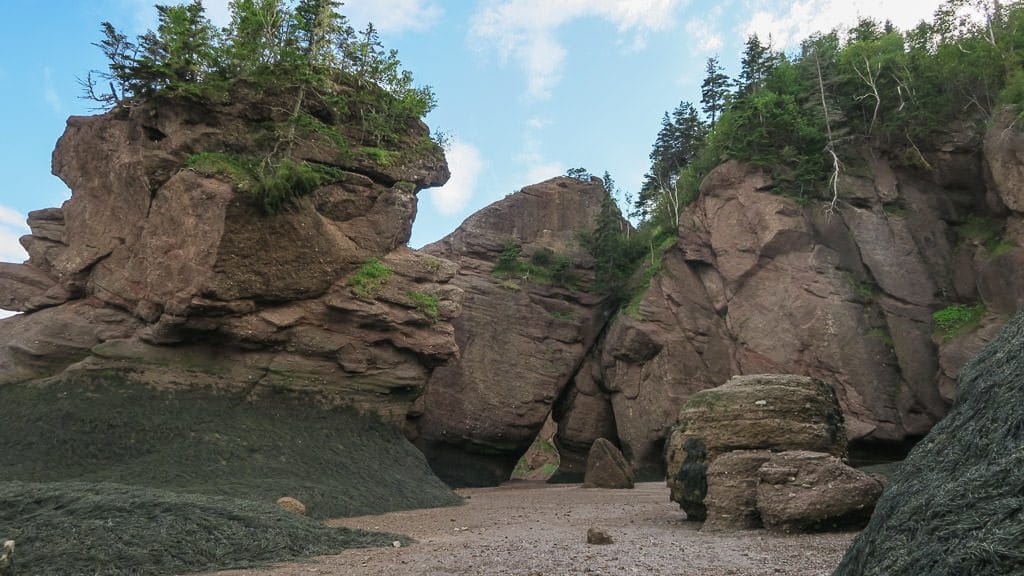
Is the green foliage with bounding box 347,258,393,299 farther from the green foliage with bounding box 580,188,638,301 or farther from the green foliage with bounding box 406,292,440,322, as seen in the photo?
the green foliage with bounding box 580,188,638,301

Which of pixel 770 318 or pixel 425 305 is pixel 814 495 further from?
pixel 770 318

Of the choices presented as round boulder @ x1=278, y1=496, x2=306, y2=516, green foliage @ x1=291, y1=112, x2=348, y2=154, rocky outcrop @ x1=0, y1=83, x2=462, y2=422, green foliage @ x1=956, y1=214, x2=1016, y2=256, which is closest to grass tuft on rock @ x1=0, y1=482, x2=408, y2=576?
round boulder @ x1=278, y1=496, x2=306, y2=516

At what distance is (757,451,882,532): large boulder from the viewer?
27.1 feet

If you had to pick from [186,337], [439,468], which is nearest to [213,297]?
[186,337]

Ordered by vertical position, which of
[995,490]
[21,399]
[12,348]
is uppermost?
[12,348]

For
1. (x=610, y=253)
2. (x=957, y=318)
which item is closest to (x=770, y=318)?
(x=957, y=318)

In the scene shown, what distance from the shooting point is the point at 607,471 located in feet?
74.2

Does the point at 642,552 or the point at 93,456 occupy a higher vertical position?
the point at 93,456

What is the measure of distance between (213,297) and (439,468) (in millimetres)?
15147

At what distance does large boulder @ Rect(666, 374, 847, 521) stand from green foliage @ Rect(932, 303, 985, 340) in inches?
575

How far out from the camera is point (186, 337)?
53.6ft

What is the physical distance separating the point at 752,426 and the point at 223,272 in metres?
13.2

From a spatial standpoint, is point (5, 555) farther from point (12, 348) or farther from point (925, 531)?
point (12, 348)

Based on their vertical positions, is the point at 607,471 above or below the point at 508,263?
below
